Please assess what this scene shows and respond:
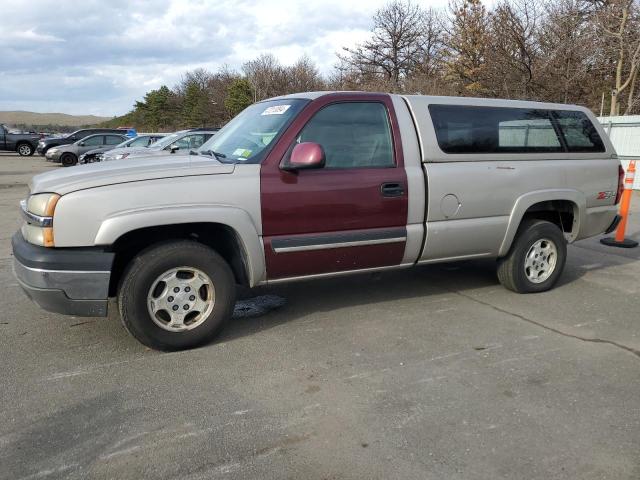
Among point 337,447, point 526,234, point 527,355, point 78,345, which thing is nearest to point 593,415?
point 527,355

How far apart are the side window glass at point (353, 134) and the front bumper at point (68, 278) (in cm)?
170

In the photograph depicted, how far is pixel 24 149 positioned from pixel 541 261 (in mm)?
31399

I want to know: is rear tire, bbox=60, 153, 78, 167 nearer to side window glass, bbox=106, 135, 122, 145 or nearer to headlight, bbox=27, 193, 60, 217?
side window glass, bbox=106, 135, 122, 145

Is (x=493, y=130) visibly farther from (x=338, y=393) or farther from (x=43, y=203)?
(x=43, y=203)

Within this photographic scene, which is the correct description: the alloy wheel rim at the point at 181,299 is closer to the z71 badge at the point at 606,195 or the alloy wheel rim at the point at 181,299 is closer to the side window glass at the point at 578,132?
the side window glass at the point at 578,132

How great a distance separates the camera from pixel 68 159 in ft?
74.7

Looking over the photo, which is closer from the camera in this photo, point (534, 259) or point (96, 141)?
point (534, 259)

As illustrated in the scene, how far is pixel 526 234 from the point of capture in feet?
17.1

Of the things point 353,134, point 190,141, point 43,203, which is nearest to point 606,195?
point 353,134

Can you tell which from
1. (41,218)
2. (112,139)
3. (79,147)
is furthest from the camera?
(112,139)

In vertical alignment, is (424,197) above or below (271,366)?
above

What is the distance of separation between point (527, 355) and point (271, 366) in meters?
1.87

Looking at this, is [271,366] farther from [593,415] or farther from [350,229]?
[593,415]

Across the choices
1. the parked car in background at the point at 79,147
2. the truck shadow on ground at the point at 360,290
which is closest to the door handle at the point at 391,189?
the truck shadow on ground at the point at 360,290
